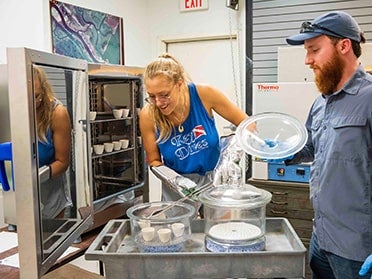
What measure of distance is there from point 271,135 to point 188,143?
53 cm

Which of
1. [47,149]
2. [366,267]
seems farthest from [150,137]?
[366,267]

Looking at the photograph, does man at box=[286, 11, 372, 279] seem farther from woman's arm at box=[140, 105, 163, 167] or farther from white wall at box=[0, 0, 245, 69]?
white wall at box=[0, 0, 245, 69]

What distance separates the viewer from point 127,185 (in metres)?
2.71

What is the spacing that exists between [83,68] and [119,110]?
2.73 ft

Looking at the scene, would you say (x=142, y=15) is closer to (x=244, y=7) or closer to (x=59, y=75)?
(x=244, y=7)

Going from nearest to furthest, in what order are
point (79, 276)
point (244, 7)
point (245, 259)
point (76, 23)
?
point (245, 259)
point (79, 276)
point (76, 23)
point (244, 7)

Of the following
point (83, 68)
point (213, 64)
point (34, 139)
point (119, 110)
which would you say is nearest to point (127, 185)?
point (119, 110)

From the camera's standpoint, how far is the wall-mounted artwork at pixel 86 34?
328cm

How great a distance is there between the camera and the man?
150 centimetres

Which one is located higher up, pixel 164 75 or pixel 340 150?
pixel 164 75

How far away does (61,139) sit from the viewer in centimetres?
157

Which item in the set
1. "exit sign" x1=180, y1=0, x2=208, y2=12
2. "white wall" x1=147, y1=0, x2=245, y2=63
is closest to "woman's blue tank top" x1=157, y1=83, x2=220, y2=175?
"white wall" x1=147, y1=0, x2=245, y2=63

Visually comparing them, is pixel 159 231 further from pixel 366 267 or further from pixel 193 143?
pixel 193 143

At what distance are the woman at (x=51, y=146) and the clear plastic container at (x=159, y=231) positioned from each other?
0.98 feet
